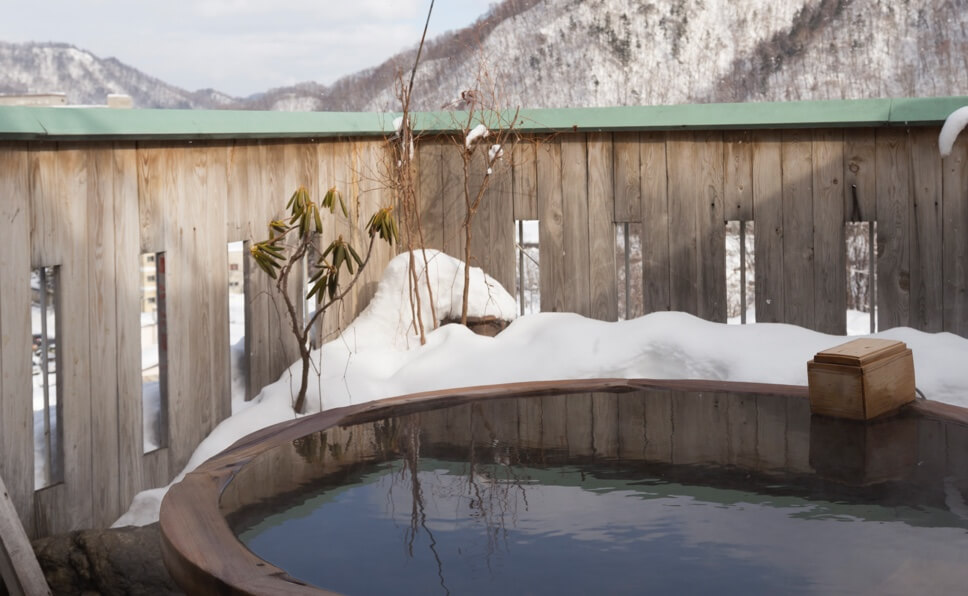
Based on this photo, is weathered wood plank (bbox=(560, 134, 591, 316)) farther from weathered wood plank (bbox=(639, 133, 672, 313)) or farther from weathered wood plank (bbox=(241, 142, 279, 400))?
weathered wood plank (bbox=(241, 142, 279, 400))

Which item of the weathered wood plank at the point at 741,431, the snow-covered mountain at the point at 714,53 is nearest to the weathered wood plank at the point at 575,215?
the weathered wood plank at the point at 741,431

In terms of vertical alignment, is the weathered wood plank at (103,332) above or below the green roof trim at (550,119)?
below

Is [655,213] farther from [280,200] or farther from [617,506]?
[617,506]

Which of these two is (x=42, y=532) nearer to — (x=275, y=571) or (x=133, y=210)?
(x=133, y=210)

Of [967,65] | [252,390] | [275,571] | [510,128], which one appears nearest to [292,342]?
[252,390]

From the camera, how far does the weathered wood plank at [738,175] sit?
429 cm

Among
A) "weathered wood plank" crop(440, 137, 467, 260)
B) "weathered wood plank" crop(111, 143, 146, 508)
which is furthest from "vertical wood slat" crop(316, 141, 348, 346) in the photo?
"weathered wood plank" crop(111, 143, 146, 508)

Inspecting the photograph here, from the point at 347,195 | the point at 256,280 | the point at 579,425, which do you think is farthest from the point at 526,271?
the point at 579,425

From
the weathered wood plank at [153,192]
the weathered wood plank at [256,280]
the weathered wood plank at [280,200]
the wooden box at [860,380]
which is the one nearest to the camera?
the wooden box at [860,380]

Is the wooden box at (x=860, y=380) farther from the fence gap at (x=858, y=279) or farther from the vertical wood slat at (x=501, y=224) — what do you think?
the fence gap at (x=858, y=279)

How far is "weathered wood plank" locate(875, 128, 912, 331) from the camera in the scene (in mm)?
4113

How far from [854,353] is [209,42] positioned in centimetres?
5261

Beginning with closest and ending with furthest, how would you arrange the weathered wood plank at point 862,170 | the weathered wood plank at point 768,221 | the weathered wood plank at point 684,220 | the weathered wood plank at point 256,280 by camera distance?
the weathered wood plank at point 256,280 → the weathered wood plank at point 862,170 → the weathered wood plank at point 768,221 → the weathered wood plank at point 684,220

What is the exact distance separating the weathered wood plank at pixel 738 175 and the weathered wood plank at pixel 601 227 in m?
0.50
